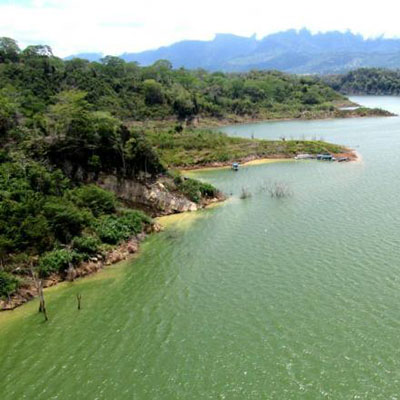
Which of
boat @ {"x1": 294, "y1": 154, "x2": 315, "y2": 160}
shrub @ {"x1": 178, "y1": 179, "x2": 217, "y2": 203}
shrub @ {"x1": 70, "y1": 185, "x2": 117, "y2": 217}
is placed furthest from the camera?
boat @ {"x1": 294, "y1": 154, "x2": 315, "y2": 160}

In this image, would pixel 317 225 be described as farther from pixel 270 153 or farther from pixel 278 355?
pixel 270 153

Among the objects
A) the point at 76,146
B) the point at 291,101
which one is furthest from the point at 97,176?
the point at 291,101

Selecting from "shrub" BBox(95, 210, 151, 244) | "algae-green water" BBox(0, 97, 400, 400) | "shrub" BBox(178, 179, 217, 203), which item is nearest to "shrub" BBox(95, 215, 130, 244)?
"shrub" BBox(95, 210, 151, 244)

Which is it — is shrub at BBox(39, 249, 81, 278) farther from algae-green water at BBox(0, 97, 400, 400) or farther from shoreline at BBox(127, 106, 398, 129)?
shoreline at BBox(127, 106, 398, 129)

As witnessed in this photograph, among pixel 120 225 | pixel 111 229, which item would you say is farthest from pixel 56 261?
pixel 120 225

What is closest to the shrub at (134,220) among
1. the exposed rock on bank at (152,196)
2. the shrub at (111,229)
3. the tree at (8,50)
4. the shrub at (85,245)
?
the shrub at (111,229)

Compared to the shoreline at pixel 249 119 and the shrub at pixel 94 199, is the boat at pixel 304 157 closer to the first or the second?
the shrub at pixel 94 199
